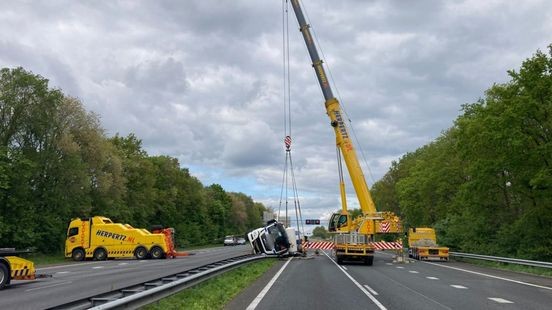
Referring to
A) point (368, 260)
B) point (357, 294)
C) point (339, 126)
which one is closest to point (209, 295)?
point (357, 294)

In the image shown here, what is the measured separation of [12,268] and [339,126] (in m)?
21.3

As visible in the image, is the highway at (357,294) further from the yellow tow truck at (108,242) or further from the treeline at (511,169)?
the yellow tow truck at (108,242)

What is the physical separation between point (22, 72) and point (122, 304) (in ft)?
141

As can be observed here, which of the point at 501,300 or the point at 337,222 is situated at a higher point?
the point at 337,222

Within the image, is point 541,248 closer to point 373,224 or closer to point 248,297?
point 373,224

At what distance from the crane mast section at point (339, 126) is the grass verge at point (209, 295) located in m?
14.9

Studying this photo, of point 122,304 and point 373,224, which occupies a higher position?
point 373,224

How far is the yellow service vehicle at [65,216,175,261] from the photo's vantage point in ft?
131

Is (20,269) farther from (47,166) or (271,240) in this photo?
(47,166)

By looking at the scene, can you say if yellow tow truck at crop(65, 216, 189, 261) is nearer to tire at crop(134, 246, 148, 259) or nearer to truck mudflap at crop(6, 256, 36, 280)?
tire at crop(134, 246, 148, 259)

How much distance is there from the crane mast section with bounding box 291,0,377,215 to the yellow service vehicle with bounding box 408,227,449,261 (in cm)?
814

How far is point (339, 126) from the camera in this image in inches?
1351

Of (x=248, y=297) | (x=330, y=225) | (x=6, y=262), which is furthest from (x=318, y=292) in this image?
(x=330, y=225)

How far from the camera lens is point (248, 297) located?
14219 millimetres
